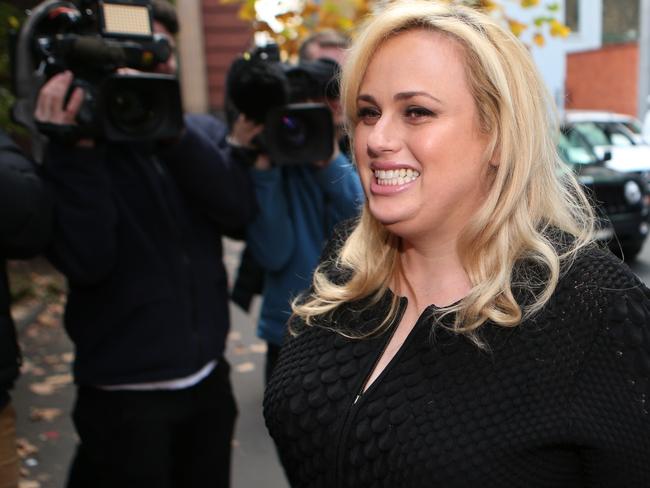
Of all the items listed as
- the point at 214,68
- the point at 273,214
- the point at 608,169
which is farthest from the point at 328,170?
the point at 214,68

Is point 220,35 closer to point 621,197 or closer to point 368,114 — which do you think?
point 621,197

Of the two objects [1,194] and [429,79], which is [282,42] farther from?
[429,79]

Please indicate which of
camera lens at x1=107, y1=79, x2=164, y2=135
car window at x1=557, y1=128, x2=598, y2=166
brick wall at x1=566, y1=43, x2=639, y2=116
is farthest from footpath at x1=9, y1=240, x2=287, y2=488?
brick wall at x1=566, y1=43, x2=639, y2=116

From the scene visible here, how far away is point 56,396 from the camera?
202 inches

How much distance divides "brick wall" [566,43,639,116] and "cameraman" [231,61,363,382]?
1928 cm

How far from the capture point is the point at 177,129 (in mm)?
2516

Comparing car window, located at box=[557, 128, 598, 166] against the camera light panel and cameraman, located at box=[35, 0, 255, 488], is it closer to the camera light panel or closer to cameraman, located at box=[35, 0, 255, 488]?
cameraman, located at box=[35, 0, 255, 488]

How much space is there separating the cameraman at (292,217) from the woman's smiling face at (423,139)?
1114mm

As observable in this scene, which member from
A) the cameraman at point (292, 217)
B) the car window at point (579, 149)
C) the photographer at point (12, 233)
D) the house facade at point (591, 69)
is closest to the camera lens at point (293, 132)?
the cameraman at point (292, 217)

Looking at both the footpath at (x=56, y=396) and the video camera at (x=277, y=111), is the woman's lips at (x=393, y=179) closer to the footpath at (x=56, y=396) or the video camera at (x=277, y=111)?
the video camera at (x=277, y=111)

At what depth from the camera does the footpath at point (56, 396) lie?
396 cm

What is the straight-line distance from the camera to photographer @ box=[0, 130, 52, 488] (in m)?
2.09

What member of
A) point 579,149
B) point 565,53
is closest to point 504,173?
point 579,149

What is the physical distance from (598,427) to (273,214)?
1.62m
